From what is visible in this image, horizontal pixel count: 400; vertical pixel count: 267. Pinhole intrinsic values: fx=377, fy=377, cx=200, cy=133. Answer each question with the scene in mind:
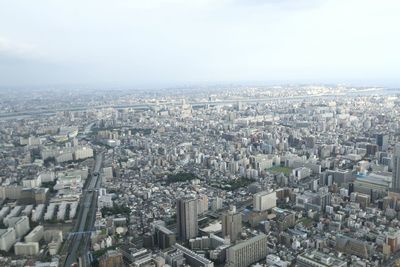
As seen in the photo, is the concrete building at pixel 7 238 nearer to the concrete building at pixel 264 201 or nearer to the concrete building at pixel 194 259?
the concrete building at pixel 194 259

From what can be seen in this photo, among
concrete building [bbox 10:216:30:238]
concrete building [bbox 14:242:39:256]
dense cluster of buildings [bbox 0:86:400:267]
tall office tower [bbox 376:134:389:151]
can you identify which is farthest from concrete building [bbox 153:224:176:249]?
tall office tower [bbox 376:134:389:151]

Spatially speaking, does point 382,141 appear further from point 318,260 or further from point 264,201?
point 318,260

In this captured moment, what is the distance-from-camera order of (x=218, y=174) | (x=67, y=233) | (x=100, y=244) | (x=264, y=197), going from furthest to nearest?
(x=218, y=174), (x=264, y=197), (x=67, y=233), (x=100, y=244)

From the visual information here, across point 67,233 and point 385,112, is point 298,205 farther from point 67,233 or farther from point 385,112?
point 385,112

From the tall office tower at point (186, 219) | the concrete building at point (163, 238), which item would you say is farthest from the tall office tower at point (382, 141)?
the concrete building at point (163, 238)

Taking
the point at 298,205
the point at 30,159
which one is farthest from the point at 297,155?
the point at 30,159

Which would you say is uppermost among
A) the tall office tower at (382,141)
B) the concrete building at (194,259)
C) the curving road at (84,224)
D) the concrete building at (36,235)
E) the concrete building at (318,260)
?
the tall office tower at (382,141)

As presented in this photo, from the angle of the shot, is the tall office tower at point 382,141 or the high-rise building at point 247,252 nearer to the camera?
the high-rise building at point 247,252
